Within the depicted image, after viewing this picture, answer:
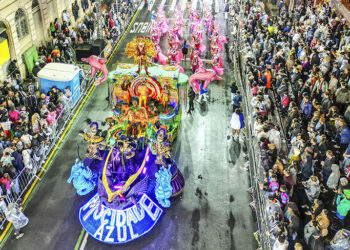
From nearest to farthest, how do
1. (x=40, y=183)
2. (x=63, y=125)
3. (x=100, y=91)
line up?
(x=40, y=183) < (x=63, y=125) < (x=100, y=91)

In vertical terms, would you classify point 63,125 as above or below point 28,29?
below

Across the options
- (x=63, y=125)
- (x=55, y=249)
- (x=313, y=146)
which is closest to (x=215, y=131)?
(x=313, y=146)

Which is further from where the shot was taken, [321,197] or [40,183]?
[40,183]

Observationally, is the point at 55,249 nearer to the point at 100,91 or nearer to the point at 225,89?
the point at 100,91

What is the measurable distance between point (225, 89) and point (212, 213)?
1106 cm

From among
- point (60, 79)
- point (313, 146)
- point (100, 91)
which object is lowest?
point (100, 91)

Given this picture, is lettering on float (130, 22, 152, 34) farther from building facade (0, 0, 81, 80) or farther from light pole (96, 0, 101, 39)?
building facade (0, 0, 81, 80)

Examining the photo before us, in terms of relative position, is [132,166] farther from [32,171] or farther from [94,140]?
[32,171]

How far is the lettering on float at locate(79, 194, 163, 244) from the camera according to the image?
14.8 m

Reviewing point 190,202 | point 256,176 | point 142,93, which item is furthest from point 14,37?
point 256,176

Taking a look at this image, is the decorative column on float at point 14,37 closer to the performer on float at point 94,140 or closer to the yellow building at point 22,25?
the yellow building at point 22,25

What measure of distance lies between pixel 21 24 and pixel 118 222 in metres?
17.5

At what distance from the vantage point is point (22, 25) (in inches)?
1040

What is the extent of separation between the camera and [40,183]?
57.9ft
